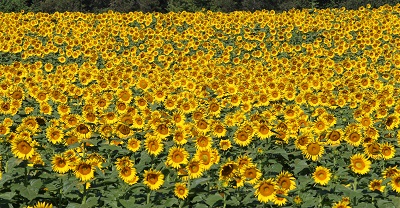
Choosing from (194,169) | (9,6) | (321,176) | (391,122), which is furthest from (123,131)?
(9,6)

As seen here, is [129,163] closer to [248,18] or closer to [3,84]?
[3,84]

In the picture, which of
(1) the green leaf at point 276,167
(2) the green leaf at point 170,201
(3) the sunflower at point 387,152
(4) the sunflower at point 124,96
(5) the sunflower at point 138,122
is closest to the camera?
(2) the green leaf at point 170,201

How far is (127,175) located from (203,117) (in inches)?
103

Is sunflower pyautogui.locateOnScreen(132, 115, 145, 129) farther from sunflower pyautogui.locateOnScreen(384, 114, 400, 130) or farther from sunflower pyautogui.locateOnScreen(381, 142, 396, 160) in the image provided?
sunflower pyautogui.locateOnScreen(384, 114, 400, 130)

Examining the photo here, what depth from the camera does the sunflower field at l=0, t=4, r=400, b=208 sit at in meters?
5.36

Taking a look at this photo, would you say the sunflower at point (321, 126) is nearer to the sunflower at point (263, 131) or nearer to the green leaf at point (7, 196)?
the sunflower at point (263, 131)

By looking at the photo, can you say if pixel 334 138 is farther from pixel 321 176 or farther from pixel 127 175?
pixel 127 175

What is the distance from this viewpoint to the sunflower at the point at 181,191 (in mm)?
5219

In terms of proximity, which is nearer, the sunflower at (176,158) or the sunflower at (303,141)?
the sunflower at (176,158)

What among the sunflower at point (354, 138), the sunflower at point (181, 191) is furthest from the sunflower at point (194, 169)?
the sunflower at point (354, 138)

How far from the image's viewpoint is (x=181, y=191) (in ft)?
17.2

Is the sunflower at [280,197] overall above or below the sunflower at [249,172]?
below

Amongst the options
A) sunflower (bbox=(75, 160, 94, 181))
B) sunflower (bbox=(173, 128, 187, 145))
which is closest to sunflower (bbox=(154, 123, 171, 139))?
sunflower (bbox=(173, 128, 187, 145))

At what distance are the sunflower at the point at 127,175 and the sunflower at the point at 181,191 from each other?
1.42ft
